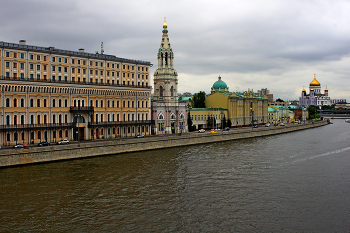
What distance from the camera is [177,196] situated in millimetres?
30203

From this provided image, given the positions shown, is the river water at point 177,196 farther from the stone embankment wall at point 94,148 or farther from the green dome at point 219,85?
the green dome at point 219,85

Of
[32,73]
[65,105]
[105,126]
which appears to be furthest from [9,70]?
[105,126]

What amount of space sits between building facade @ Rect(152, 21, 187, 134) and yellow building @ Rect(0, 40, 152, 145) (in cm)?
514

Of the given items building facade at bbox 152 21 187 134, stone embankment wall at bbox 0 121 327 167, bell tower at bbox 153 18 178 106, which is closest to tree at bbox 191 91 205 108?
building facade at bbox 152 21 187 134

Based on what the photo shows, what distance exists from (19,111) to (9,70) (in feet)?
20.0

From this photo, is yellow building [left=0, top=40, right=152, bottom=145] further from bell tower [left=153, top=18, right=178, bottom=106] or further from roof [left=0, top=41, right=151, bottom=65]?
bell tower [left=153, top=18, right=178, bottom=106]

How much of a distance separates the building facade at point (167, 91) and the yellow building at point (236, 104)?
27300mm

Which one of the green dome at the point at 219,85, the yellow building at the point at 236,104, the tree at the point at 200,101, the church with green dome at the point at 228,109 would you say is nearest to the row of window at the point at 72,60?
the church with green dome at the point at 228,109

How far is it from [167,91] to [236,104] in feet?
120

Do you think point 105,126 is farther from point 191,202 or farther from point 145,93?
point 191,202

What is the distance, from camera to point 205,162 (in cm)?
4597

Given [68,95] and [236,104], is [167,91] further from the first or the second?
[236,104]

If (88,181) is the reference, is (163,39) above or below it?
above

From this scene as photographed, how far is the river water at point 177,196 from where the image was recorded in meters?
24.1
